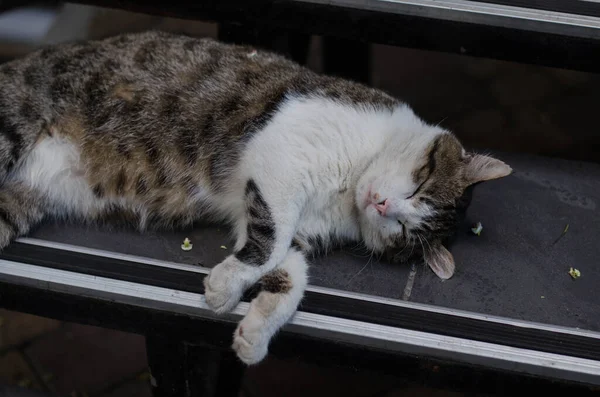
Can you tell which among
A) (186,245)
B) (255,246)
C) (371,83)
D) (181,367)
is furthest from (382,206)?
(371,83)

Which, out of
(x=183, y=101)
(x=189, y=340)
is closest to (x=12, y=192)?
(x=183, y=101)

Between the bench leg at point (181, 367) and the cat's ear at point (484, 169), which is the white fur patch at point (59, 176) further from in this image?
→ the cat's ear at point (484, 169)

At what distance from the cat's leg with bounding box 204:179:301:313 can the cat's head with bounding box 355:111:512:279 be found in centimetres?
21

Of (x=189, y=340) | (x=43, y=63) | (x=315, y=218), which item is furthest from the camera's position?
(x=43, y=63)

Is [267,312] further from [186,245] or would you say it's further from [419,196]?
[419,196]

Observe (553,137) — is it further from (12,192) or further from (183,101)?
(12,192)

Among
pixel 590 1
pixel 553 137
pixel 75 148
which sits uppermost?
pixel 590 1

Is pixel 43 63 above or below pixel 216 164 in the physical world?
above

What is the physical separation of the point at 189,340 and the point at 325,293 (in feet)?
1.21

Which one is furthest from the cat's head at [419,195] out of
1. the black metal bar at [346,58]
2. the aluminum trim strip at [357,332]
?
the black metal bar at [346,58]

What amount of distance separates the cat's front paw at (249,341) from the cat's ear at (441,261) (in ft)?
1.77

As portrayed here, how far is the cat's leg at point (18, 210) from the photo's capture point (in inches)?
78.3

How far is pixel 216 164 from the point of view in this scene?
6.72ft

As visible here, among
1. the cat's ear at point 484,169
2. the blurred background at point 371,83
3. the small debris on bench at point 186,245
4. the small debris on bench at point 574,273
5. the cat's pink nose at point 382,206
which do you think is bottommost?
the blurred background at point 371,83
